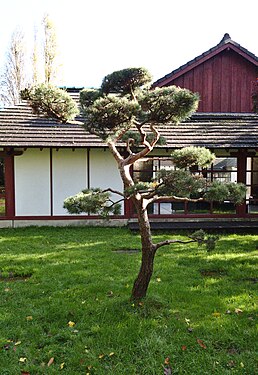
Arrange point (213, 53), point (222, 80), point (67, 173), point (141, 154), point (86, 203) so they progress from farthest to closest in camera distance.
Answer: point (222, 80), point (213, 53), point (67, 173), point (141, 154), point (86, 203)

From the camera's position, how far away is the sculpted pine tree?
4.05 meters

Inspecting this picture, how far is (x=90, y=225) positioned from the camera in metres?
10.0

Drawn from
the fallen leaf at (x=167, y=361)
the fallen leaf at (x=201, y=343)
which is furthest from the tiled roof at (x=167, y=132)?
the fallen leaf at (x=167, y=361)

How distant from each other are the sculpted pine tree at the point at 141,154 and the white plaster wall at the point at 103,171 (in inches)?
225

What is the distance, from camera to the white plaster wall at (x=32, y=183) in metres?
10.0

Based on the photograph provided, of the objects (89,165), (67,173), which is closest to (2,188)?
(67,173)

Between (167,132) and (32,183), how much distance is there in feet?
14.9

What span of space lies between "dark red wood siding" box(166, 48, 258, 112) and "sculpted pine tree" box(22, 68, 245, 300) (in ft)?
23.9

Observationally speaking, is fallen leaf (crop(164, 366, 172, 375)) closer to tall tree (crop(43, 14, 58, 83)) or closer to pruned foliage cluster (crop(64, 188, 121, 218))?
Answer: pruned foliage cluster (crop(64, 188, 121, 218))

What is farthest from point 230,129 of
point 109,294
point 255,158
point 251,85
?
point 109,294

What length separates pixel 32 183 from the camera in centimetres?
1015

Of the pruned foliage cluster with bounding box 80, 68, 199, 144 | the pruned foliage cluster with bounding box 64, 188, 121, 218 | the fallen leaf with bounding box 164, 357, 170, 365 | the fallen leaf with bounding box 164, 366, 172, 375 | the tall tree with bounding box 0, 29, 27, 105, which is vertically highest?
the tall tree with bounding box 0, 29, 27, 105

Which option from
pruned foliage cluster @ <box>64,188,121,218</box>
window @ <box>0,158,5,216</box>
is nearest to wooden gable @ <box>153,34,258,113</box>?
window @ <box>0,158,5,216</box>

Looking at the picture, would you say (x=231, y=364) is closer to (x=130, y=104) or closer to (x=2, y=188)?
(x=130, y=104)
